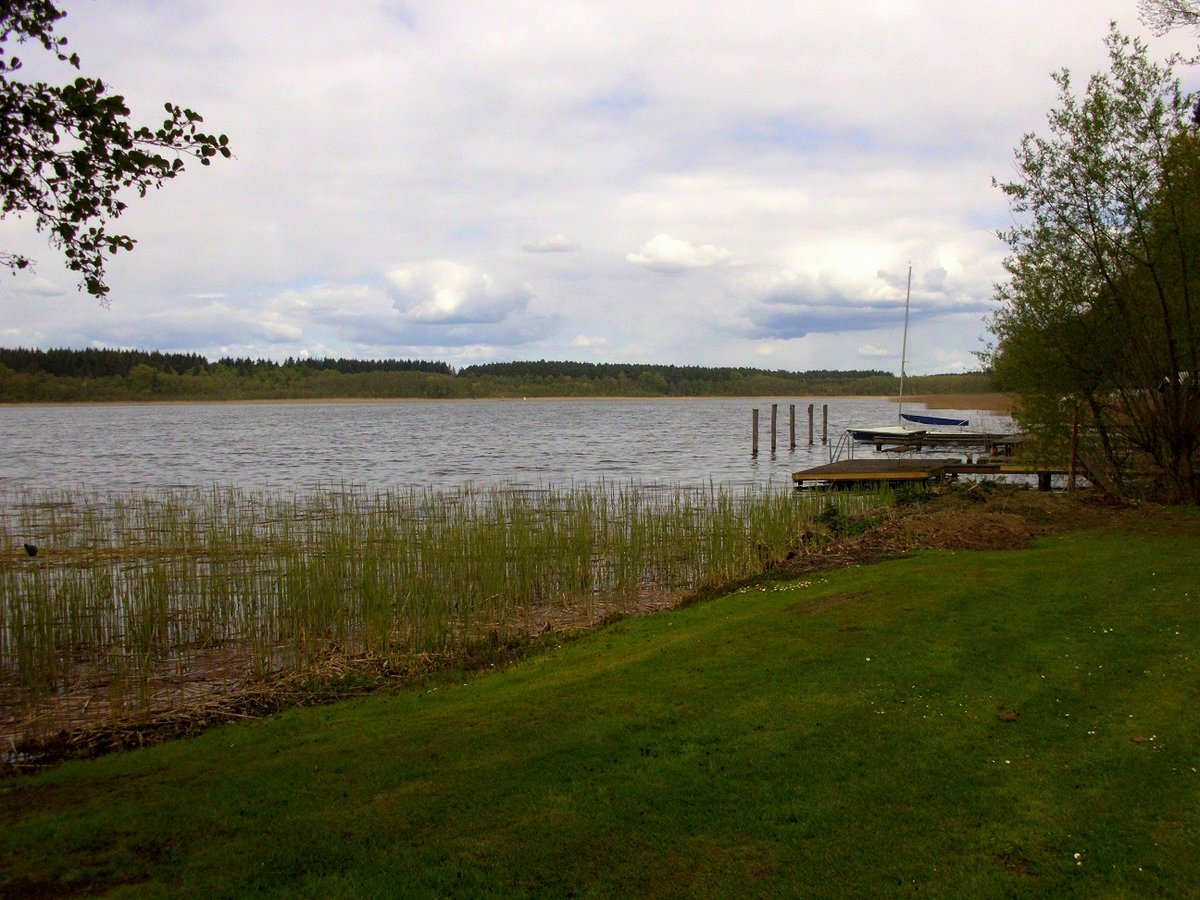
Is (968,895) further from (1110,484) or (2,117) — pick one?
(1110,484)

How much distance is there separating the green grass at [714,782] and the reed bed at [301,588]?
8.28 ft

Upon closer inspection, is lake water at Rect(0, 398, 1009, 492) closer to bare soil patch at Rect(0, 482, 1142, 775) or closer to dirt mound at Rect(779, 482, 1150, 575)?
dirt mound at Rect(779, 482, 1150, 575)

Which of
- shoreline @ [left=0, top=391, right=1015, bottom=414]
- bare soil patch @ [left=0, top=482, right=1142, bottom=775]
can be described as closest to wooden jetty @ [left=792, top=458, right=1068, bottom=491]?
bare soil patch @ [left=0, top=482, right=1142, bottom=775]

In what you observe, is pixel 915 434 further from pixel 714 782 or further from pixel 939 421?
pixel 714 782

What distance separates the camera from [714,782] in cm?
546

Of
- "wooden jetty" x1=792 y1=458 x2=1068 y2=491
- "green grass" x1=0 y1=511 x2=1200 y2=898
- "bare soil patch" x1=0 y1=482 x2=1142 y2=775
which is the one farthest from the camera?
"wooden jetty" x1=792 y1=458 x2=1068 y2=491

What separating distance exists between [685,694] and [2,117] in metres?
5.72

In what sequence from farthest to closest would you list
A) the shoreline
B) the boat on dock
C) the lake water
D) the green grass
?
the shoreline → the boat on dock → the lake water → the green grass

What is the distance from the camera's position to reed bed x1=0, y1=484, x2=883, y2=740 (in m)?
9.77

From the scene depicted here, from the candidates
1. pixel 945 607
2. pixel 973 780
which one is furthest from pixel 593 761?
pixel 945 607

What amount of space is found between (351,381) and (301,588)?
514 ft

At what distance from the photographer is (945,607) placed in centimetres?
898

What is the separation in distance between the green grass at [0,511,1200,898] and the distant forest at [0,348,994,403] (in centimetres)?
10405

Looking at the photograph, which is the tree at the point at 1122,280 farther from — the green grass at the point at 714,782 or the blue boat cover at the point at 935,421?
the blue boat cover at the point at 935,421
